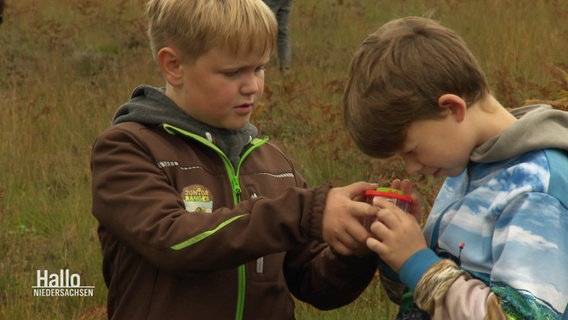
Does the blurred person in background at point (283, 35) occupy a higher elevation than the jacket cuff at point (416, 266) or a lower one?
lower

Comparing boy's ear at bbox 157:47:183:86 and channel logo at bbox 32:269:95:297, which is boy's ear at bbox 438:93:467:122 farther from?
channel logo at bbox 32:269:95:297

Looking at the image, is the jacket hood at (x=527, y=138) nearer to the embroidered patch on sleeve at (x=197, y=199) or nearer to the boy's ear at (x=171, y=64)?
the embroidered patch on sleeve at (x=197, y=199)

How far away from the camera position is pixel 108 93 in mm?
9680

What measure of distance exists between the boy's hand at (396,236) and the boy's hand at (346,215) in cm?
7

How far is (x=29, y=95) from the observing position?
31.7 ft

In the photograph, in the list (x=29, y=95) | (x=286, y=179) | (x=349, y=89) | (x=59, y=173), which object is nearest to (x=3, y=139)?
(x=59, y=173)

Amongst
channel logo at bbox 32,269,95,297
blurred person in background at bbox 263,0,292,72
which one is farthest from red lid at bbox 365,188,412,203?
blurred person in background at bbox 263,0,292,72

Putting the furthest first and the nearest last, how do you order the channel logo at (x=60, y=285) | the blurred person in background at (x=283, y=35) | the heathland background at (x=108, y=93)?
the blurred person in background at (x=283, y=35)
the heathland background at (x=108, y=93)
the channel logo at (x=60, y=285)

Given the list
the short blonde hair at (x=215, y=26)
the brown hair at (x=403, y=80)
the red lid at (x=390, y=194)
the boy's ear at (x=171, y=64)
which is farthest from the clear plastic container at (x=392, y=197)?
the boy's ear at (x=171, y=64)

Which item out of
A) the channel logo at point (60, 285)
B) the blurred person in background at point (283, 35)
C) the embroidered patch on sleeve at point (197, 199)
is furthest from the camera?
the blurred person in background at point (283, 35)

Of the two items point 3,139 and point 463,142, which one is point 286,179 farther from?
point 3,139

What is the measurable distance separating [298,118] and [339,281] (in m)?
5.04

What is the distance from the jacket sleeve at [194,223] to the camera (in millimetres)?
2703

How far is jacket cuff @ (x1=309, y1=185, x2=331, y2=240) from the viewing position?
2.72 metres
